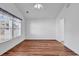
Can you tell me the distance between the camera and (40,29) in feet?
31.0

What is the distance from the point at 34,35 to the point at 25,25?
1.20m

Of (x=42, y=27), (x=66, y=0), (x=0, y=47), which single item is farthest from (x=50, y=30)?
(x=66, y=0)

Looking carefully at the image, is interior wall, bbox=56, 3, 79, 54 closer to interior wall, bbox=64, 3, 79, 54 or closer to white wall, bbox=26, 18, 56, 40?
interior wall, bbox=64, 3, 79, 54

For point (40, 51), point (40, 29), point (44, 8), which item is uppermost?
point (44, 8)

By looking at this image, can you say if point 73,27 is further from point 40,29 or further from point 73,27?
point 40,29

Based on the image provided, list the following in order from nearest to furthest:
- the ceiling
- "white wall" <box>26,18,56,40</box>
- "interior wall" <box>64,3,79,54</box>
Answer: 1. "interior wall" <box>64,3,79,54</box>
2. the ceiling
3. "white wall" <box>26,18,56,40</box>

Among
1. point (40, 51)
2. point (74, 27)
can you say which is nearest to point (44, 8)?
point (74, 27)

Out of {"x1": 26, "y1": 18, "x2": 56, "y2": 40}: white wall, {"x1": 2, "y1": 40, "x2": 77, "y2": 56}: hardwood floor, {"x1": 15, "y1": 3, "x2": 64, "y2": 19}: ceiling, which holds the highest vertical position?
{"x1": 15, "y1": 3, "x2": 64, "y2": 19}: ceiling

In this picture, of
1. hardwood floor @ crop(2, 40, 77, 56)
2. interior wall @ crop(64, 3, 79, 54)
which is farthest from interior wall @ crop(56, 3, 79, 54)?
hardwood floor @ crop(2, 40, 77, 56)

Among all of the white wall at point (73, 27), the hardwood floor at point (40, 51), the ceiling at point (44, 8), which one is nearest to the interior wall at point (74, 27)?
the white wall at point (73, 27)

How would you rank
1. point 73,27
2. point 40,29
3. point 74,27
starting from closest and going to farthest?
point 74,27, point 73,27, point 40,29

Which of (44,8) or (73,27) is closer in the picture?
(73,27)

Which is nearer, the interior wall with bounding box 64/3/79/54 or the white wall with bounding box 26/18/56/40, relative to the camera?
the interior wall with bounding box 64/3/79/54

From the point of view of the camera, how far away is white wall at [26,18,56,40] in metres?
9.41
